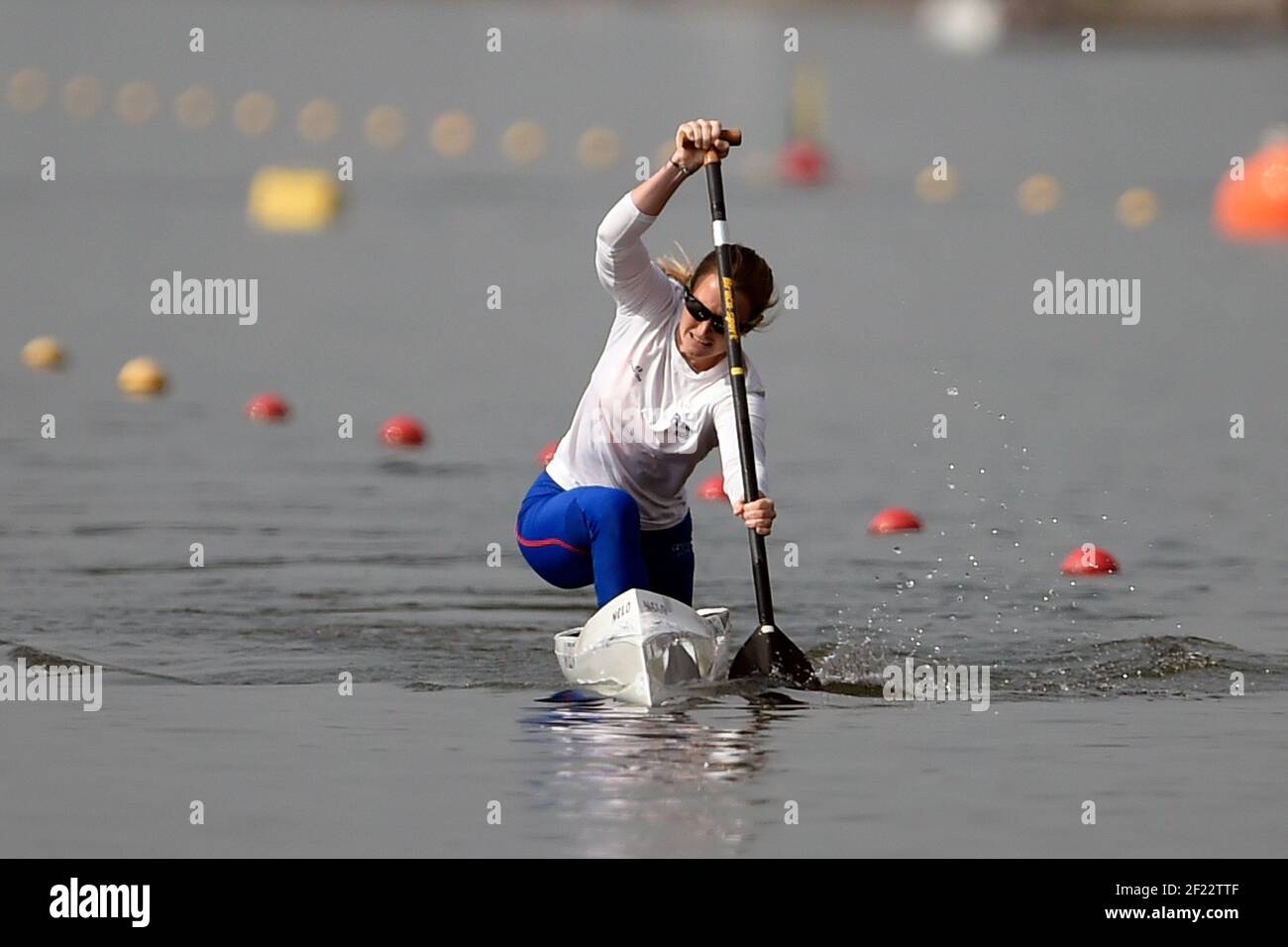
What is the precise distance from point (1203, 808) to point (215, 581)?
16.6 feet

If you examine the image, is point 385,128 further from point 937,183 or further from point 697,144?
point 697,144

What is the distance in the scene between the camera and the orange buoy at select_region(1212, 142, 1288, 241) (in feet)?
82.9

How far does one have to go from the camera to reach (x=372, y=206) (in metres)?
27.5

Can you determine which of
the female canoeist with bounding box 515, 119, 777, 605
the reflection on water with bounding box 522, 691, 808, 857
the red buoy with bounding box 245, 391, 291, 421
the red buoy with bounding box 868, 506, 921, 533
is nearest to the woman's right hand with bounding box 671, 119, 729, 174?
the female canoeist with bounding box 515, 119, 777, 605

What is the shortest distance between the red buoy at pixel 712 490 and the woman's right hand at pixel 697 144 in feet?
→ 14.6

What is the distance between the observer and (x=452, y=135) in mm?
35094

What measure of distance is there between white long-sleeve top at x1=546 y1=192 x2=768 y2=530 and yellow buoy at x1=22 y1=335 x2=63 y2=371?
907 centimetres

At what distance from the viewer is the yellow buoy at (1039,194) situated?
90.4 feet

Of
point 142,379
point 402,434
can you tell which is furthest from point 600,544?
point 142,379

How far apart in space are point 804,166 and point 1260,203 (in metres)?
6.08

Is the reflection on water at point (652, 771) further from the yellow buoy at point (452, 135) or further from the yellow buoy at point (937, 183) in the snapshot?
the yellow buoy at point (452, 135)

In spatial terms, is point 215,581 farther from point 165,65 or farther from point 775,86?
point 165,65

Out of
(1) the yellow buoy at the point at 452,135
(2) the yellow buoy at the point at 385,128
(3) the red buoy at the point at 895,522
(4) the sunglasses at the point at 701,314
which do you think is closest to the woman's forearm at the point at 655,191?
(4) the sunglasses at the point at 701,314

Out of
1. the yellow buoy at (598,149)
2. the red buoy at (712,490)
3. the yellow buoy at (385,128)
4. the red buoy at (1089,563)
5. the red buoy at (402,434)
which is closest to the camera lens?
the red buoy at (1089,563)
